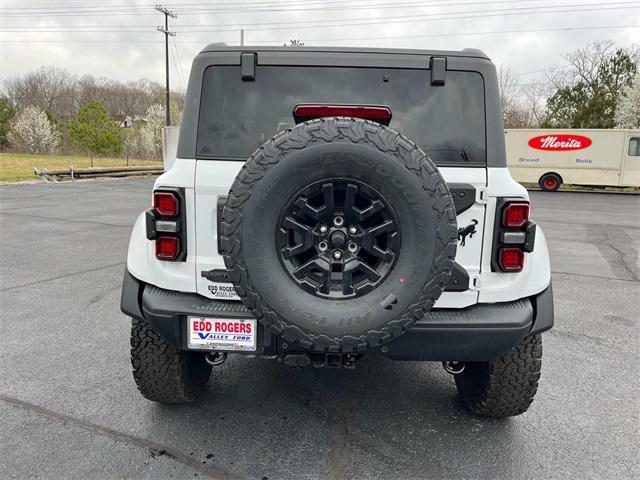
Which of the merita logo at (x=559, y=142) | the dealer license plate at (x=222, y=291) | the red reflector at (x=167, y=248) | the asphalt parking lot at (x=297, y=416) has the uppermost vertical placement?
the merita logo at (x=559, y=142)

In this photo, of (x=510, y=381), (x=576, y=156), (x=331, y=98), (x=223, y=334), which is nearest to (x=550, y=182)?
(x=576, y=156)

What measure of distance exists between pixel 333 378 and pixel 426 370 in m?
0.70

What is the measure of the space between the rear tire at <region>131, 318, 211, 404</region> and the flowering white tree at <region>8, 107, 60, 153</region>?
49800mm

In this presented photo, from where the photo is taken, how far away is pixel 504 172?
89.0 inches

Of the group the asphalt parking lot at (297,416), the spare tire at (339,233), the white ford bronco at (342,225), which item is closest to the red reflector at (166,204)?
the white ford bronco at (342,225)

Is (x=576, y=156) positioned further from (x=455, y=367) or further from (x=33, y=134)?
(x=33, y=134)

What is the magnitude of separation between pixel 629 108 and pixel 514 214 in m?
32.9

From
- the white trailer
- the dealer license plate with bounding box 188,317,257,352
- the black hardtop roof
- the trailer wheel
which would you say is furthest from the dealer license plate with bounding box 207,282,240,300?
the trailer wheel

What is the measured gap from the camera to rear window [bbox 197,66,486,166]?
2357 mm

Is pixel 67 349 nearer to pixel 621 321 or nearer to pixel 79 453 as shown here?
pixel 79 453

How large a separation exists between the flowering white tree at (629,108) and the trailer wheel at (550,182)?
41.1 ft

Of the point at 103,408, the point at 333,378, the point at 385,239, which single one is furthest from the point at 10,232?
the point at 385,239

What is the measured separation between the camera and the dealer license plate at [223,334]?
2201 mm

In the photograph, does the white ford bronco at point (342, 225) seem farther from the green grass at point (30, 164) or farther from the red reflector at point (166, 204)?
the green grass at point (30, 164)
